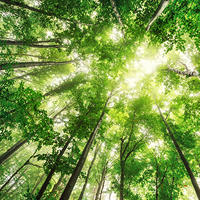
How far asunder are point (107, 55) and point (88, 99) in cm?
317

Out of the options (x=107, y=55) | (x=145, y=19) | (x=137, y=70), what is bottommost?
(x=145, y=19)

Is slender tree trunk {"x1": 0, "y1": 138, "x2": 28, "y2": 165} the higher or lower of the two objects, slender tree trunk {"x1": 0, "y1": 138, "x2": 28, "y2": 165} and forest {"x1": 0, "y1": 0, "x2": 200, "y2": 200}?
the lower

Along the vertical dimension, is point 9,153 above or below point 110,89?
below

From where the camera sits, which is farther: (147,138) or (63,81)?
(63,81)

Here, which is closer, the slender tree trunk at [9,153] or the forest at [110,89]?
the forest at [110,89]

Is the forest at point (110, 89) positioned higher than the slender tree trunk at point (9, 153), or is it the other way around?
the forest at point (110, 89)

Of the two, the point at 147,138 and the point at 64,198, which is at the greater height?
the point at 147,138

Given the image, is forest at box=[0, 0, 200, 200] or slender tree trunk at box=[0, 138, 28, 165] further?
slender tree trunk at box=[0, 138, 28, 165]

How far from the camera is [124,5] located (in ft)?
12.8

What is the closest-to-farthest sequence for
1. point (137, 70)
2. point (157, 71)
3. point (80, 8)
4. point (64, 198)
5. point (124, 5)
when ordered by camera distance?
point (64, 198) → point (124, 5) → point (80, 8) → point (157, 71) → point (137, 70)

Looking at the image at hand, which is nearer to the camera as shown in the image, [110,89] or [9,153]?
[9,153]

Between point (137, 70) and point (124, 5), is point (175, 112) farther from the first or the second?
point (124, 5)

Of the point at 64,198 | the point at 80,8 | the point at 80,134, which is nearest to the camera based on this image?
the point at 64,198

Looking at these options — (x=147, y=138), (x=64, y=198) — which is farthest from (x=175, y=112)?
(x=64, y=198)
